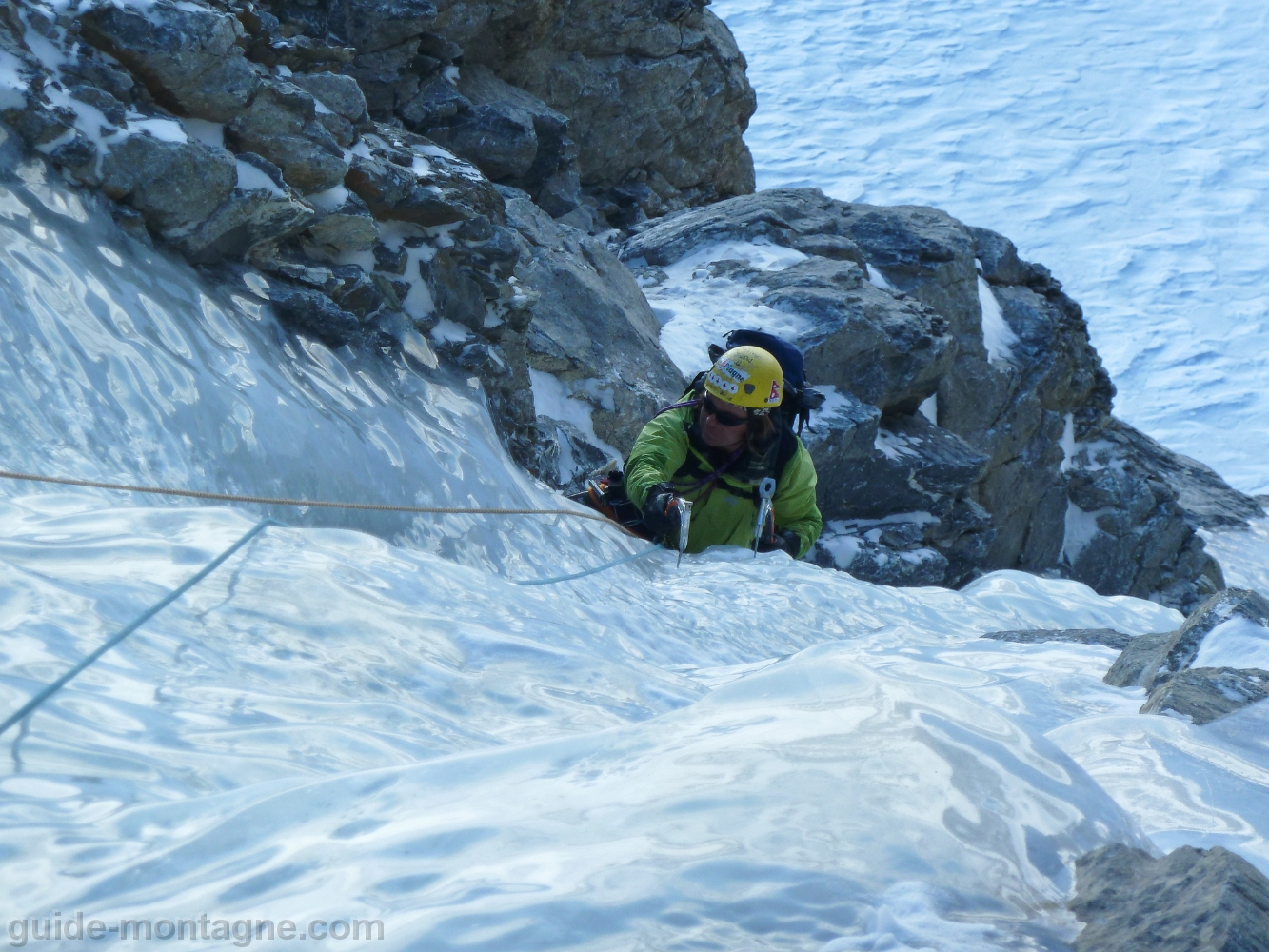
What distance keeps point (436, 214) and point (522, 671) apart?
4.04 m

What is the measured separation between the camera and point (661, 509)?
5945 mm

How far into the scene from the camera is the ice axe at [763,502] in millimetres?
6270

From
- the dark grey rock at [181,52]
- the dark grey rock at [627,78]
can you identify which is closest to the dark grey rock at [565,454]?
the dark grey rock at [181,52]

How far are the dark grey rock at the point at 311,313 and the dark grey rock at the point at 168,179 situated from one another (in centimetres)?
48

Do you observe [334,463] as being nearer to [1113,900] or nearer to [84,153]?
[84,153]

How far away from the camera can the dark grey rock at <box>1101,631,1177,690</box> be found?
144 inches

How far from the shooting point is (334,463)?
472 cm

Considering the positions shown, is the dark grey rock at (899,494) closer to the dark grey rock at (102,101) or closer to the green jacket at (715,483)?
the green jacket at (715,483)

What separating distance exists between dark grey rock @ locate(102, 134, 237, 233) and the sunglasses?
259cm

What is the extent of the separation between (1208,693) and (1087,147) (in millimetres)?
46785

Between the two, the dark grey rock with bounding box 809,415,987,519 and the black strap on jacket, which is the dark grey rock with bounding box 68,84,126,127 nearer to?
the black strap on jacket

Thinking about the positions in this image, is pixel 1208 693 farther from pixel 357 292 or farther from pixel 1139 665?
pixel 357 292

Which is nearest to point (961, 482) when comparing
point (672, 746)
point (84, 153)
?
point (84, 153)

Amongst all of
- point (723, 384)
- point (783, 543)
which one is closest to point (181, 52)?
point (723, 384)
